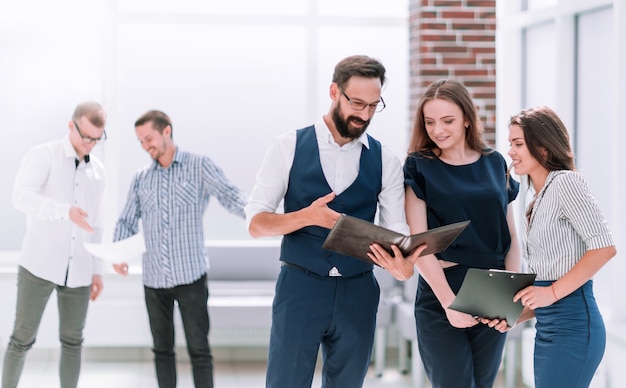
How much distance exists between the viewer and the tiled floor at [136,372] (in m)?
5.85

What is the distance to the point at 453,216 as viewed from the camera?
3100 millimetres

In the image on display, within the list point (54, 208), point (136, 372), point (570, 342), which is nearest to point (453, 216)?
point (570, 342)

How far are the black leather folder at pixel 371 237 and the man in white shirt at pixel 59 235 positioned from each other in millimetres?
2092

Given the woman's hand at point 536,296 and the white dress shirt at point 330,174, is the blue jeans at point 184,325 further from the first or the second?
the woman's hand at point 536,296

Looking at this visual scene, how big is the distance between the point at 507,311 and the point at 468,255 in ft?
0.90

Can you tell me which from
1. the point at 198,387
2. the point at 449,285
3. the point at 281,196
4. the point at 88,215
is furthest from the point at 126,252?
the point at 449,285

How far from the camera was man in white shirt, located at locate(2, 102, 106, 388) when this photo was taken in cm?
451

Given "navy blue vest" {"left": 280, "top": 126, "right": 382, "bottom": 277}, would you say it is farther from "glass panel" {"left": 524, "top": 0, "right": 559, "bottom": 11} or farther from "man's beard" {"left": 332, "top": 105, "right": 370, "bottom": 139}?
"glass panel" {"left": 524, "top": 0, "right": 559, "bottom": 11}

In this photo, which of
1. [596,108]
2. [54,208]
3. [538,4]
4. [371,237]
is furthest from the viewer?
[538,4]

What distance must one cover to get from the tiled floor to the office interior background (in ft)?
0.45

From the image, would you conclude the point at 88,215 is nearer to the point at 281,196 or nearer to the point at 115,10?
the point at 281,196

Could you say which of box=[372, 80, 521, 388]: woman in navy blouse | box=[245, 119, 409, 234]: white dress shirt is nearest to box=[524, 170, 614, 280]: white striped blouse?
box=[372, 80, 521, 388]: woman in navy blouse

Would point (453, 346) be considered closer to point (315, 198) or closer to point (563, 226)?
point (563, 226)

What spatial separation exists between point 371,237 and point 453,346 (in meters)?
0.61
